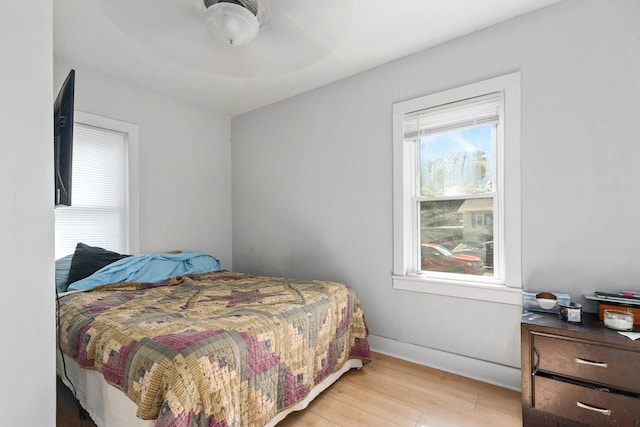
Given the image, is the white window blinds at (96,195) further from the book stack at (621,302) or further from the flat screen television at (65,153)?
the book stack at (621,302)

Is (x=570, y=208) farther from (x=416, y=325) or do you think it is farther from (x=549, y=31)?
(x=416, y=325)

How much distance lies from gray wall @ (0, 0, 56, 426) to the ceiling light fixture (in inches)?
35.9

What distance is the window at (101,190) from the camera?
8.71 ft

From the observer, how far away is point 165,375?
1.20 metres

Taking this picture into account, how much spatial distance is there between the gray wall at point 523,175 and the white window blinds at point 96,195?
1.49 m

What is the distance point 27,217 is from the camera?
1.03 m

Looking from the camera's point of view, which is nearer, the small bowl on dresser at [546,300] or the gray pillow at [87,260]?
the small bowl on dresser at [546,300]

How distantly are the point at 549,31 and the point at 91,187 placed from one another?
3828 millimetres

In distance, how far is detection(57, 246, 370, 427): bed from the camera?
4.06 ft

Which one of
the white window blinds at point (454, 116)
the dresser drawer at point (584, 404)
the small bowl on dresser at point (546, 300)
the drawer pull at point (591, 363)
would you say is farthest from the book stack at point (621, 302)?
the white window blinds at point (454, 116)

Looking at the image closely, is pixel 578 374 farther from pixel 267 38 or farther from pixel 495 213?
pixel 267 38

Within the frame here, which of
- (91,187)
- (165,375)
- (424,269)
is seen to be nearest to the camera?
(165,375)

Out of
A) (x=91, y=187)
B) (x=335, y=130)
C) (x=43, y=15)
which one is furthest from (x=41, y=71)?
(x=335, y=130)

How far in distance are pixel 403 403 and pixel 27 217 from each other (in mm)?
2139
